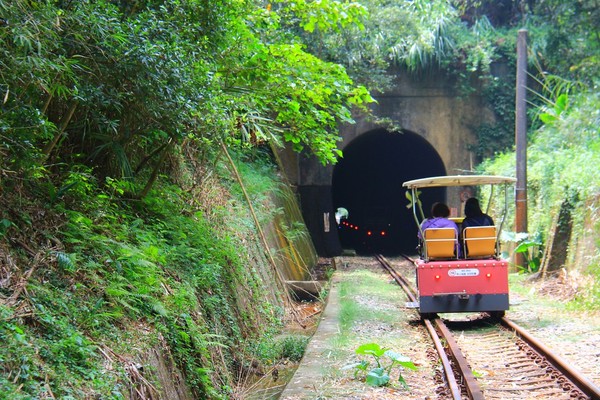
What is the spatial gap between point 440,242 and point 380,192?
2735 centimetres

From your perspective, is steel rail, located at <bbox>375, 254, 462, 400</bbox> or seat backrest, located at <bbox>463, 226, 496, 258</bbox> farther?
seat backrest, located at <bbox>463, 226, 496, 258</bbox>

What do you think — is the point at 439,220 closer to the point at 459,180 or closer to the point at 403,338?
the point at 459,180

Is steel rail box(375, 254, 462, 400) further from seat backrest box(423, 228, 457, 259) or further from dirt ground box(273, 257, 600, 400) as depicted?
seat backrest box(423, 228, 457, 259)

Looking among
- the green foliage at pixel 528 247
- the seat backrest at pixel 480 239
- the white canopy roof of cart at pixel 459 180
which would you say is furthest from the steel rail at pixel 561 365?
the green foliage at pixel 528 247

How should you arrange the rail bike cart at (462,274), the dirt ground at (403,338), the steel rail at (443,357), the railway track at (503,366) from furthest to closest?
the rail bike cart at (462,274) → the dirt ground at (403,338) → the railway track at (503,366) → the steel rail at (443,357)

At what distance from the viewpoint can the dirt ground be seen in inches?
270

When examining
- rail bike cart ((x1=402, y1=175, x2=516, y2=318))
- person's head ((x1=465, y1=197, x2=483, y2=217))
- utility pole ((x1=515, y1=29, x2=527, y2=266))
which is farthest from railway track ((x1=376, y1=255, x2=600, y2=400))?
utility pole ((x1=515, y1=29, x2=527, y2=266))

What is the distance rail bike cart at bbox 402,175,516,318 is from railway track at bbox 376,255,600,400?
0.33 meters

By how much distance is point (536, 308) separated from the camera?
12.2m

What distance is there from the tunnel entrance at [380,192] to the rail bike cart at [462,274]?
2131 centimetres

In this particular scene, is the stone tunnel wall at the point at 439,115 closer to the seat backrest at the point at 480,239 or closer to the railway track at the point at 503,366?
the seat backrest at the point at 480,239

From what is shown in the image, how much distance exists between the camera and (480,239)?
35.2 ft

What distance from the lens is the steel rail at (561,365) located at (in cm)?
626

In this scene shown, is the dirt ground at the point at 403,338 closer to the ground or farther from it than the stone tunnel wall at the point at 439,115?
closer to the ground
